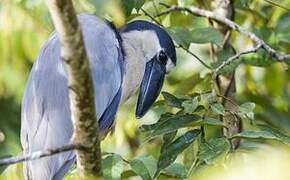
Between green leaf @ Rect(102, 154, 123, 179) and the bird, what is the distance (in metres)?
0.15

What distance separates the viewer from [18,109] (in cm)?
293

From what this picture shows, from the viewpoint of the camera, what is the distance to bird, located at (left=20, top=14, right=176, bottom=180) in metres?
1.47

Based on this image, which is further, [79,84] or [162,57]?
[162,57]

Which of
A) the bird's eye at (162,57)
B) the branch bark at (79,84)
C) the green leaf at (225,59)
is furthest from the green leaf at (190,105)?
the bird's eye at (162,57)

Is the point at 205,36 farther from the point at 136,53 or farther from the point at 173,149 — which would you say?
the point at 173,149

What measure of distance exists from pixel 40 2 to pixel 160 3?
0.32m

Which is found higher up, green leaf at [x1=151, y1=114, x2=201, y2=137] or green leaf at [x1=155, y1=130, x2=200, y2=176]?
green leaf at [x1=151, y1=114, x2=201, y2=137]

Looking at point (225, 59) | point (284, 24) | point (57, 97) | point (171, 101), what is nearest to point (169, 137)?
point (171, 101)

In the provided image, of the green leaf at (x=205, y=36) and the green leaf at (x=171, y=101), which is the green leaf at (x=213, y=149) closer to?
the green leaf at (x=171, y=101)

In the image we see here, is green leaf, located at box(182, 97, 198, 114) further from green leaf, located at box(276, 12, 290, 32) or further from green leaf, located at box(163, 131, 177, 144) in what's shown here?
green leaf, located at box(276, 12, 290, 32)

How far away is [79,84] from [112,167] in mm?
461

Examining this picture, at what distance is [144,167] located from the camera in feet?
4.44

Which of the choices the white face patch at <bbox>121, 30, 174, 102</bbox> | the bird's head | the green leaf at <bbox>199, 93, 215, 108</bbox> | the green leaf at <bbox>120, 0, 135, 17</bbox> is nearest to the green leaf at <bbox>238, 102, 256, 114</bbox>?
the green leaf at <bbox>199, 93, 215, 108</bbox>

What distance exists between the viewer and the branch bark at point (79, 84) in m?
0.79
